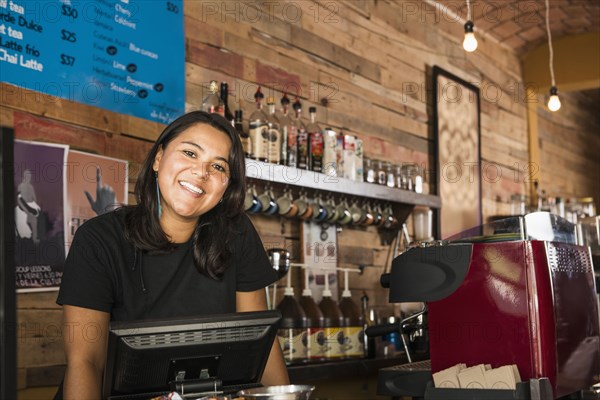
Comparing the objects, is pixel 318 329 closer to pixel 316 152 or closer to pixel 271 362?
pixel 316 152

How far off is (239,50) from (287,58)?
348 millimetres

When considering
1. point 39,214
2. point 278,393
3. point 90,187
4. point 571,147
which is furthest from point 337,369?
point 571,147

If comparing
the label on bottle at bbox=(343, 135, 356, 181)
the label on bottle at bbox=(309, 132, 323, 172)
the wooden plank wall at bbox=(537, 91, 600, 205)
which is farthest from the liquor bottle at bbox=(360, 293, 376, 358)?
the wooden plank wall at bbox=(537, 91, 600, 205)

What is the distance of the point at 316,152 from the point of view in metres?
3.43

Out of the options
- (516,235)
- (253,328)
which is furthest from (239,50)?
(253,328)

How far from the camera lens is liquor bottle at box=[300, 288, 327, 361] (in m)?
3.09

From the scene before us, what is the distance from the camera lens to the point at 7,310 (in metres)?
0.86

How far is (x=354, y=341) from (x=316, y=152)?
2.64 feet

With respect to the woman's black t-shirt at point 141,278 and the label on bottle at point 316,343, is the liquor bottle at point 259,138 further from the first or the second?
the woman's black t-shirt at point 141,278

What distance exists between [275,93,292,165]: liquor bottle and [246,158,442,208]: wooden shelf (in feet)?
0.31

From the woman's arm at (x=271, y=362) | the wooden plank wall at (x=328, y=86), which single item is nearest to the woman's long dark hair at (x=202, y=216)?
the woman's arm at (x=271, y=362)

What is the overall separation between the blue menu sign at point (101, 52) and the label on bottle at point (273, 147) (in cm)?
38

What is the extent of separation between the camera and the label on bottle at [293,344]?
9.89 feet

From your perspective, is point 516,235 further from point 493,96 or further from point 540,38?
point 540,38
